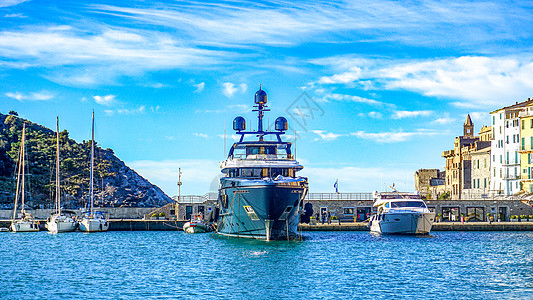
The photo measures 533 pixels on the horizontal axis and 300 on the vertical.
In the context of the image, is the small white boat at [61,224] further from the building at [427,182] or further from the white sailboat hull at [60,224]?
the building at [427,182]

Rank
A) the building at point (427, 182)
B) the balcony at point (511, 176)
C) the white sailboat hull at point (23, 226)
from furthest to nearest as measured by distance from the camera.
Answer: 1. the building at point (427, 182)
2. the balcony at point (511, 176)
3. the white sailboat hull at point (23, 226)

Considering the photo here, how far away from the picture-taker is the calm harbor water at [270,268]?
38906 mm

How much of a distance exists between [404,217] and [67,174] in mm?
101784

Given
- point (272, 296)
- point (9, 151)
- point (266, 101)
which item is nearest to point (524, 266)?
point (272, 296)

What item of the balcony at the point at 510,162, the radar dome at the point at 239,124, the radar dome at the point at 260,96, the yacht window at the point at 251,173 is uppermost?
the radar dome at the point at 260,96

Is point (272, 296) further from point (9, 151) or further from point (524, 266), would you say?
point (9, 151)

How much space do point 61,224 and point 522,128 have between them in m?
68.7

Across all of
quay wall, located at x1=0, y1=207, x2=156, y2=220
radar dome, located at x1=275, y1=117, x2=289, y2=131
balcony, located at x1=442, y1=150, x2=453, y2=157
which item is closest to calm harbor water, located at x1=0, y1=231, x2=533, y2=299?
radar dome, located at x1=275, y1=117, x2=289, y2=131

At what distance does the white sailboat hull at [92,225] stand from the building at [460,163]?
212 feet

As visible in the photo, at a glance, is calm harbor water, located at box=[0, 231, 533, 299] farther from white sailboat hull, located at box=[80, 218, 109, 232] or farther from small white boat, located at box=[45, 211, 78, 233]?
white sailboat hull, located at box=[80, 218, 109, 232]

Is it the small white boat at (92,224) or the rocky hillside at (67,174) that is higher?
the rocky hillside at (67,174)

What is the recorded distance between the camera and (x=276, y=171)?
221ft

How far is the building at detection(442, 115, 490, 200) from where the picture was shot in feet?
424


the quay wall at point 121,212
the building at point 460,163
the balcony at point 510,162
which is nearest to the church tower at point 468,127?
the building at point 460,163
